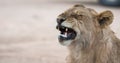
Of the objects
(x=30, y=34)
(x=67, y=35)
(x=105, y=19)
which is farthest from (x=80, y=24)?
(x=30, y=34)

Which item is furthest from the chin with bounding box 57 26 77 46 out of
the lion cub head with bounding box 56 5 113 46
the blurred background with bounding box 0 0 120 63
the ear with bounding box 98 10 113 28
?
the blurred background with bounding box 0 0 120 63

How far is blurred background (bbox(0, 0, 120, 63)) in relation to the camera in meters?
8.91

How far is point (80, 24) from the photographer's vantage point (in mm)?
5156

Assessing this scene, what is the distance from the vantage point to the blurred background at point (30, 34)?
891cm

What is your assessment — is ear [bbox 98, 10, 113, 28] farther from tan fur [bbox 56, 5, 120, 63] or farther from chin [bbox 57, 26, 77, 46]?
chin [bbox 57, 26, 77, 46]

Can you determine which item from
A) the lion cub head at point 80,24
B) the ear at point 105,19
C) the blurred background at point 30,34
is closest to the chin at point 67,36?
the lion cub head at point 80,24

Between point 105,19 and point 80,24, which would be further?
point 105,19

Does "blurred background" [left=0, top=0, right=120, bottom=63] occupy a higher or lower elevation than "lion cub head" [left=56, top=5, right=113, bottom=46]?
lower

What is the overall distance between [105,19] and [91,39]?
29cm

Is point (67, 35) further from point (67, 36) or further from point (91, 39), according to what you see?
point (91, 39)

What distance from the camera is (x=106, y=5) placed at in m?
18.6

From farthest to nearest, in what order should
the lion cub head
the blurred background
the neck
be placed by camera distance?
the blurred background, the neck, the lion cub head

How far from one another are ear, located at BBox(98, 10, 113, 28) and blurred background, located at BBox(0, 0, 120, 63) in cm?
165

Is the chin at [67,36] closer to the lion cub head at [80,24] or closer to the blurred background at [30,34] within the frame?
the lion cub head at [80,24]
